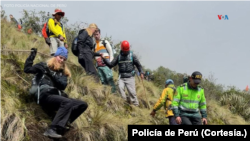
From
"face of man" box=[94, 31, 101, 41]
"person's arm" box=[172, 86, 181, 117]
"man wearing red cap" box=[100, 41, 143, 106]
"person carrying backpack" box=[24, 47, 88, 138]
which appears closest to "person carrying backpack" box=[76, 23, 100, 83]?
"face of man" box=[94, 31, 101, 41]

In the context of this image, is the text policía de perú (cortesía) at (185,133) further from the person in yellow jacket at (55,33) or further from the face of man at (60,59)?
the person in yellow jacket at (55,33)

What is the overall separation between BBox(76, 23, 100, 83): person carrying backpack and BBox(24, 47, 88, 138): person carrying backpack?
Answer: 247 cm

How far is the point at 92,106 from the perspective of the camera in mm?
6527

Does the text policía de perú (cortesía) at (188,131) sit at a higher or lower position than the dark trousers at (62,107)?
lower

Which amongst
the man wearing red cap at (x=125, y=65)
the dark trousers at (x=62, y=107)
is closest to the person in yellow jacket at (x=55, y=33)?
the man wearing red cap at (x=125, y=65)

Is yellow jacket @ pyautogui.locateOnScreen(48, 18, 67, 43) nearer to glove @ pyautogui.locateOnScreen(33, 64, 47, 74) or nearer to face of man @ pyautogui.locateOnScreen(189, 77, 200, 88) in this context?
glove @ pyautogui.locateOnScreen(33, 64, 47, 74)

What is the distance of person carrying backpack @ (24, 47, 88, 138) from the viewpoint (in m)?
4.62

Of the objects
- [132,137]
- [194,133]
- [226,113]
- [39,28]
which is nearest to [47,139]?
[132,137]

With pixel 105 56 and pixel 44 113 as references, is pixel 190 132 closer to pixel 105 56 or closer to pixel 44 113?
pixel 44 113

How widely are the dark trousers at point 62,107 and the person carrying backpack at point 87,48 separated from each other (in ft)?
9.55

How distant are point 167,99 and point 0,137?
3.83 metres

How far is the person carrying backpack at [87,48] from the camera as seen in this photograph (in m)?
7.69

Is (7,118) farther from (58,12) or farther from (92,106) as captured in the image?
(58,12)

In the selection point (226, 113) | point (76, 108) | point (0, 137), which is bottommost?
point (226, 113)
